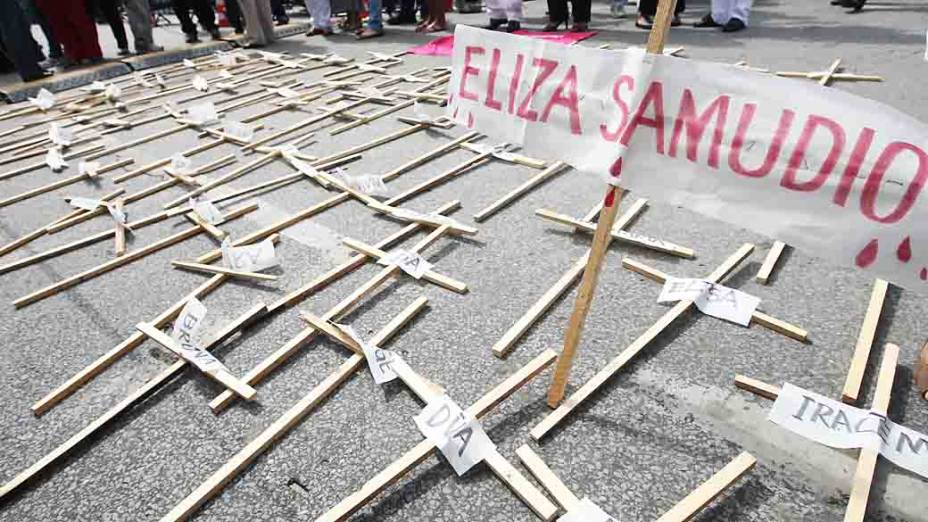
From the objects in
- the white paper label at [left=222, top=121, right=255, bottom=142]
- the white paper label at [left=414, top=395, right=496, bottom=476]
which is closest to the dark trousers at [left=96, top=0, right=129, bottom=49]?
the white paper label at [left=222, top=121, right=255, bottom=142]

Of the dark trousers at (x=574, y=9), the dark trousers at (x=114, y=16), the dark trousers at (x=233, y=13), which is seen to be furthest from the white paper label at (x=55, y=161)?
the dark trousers at (x=574, y=9)

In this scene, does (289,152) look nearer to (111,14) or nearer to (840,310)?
(840,310)

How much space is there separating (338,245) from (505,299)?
44.5 inches

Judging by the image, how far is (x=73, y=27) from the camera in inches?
308

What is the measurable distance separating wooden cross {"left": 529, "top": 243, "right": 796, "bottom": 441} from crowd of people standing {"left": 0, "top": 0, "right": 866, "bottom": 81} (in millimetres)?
6520

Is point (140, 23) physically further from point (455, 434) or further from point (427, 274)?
point (455, 434)

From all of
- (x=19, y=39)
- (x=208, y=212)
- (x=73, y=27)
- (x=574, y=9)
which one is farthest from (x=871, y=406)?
(x=73, y=27)

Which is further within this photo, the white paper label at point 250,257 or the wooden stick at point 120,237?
the wooden stick at point 120,237

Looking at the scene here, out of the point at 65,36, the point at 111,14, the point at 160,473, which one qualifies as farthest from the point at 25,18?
the point at 160,473

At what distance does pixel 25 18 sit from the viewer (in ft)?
22.3

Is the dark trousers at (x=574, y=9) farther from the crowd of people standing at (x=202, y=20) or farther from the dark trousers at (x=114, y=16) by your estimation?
the dark trousers at (x=114, y=16)

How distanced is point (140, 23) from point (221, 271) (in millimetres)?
7761

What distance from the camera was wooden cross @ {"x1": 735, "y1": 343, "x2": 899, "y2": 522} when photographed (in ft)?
5.16

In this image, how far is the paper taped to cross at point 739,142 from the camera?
48.5 inches
